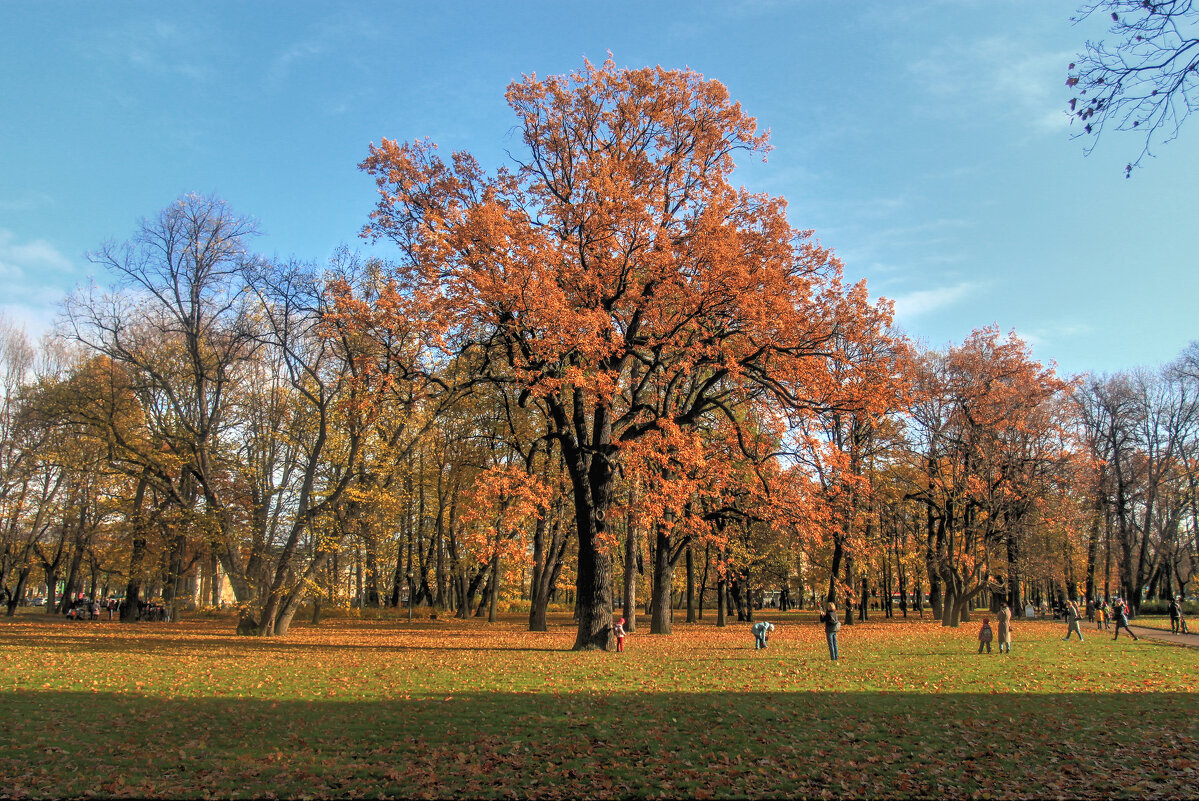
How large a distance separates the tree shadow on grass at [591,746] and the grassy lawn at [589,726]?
0.04 m

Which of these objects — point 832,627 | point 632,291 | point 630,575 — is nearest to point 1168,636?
point 832,627

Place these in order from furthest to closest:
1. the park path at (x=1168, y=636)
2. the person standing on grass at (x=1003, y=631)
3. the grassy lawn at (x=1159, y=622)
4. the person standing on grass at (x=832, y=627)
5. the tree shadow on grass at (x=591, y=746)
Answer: the grassy lawn at (x=1159, y=622) < the park path at (x=1168, y=636) < the person standing on grass at (x=1003, y=631) < the person standing on grass at (x=832, y=627) < the tree shadow on grass at (x=591, y=746)

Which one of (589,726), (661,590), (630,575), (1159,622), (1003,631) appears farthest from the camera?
(1159,622)

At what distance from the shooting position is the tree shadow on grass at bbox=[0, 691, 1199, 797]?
7.25 m

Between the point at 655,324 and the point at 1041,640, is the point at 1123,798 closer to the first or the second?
the point at 655,324

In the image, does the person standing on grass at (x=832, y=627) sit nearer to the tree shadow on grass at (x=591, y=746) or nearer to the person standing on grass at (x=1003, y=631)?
the tree shadow on grass at (x=591, y=746)

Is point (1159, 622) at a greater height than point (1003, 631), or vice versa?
point (1003, 631)

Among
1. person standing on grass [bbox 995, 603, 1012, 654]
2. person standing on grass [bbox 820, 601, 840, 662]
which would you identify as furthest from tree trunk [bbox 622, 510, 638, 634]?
person standing on grass [bbox 995, 603, 1012, 654]

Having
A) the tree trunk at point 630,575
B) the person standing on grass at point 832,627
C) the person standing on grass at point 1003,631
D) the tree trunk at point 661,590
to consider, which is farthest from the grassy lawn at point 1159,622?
the tree trunk at point 630,575

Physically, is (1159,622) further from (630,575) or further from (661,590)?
(630,575)

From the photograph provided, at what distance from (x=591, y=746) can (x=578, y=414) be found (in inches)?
518

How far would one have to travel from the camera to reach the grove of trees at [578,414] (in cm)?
1898

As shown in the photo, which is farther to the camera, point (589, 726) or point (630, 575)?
point (630, 575)

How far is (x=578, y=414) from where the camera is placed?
69.8 ft
